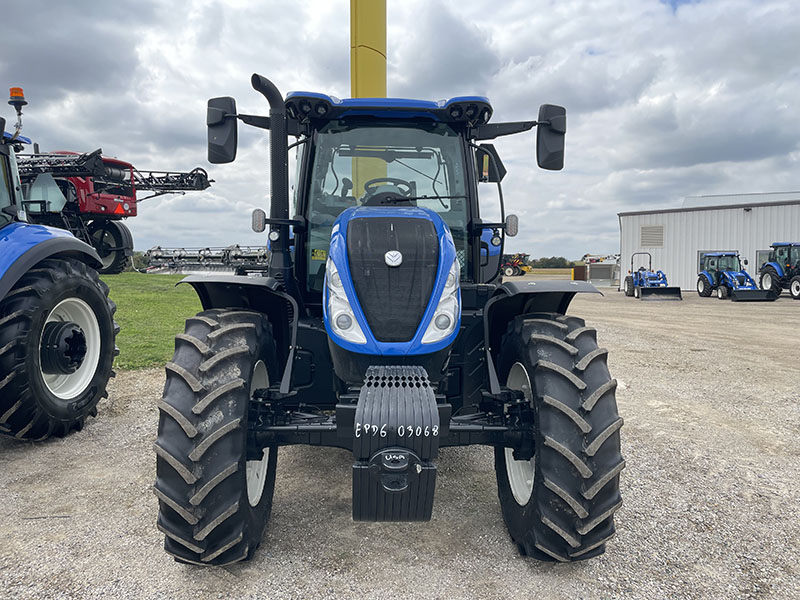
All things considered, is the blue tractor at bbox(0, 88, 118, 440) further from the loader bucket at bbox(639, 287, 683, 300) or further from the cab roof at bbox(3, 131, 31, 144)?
the loader bucket at bbox(639, 287, 683, 300)

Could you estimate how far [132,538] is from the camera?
281 cm

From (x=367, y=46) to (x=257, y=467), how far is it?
7.90m

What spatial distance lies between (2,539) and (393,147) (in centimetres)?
302

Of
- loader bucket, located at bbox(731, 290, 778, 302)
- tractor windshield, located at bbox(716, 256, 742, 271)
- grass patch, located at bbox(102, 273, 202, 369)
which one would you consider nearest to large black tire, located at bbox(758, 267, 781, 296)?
loader bucket, located at bbox(731, 290, 778, 302)

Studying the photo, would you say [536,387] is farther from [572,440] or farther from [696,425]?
[696,425]

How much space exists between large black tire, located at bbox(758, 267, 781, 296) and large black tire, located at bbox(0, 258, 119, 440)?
22.4 m

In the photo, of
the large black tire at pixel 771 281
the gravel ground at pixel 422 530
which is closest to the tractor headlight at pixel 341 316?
the gravel ground at pixel 422 530

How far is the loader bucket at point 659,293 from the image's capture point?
837 inches

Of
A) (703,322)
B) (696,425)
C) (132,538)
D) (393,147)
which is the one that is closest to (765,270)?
(703,322)

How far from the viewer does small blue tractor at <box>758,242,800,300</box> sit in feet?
69.2

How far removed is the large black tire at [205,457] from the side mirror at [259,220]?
109cm

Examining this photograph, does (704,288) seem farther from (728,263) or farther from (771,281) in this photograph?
(771,281)

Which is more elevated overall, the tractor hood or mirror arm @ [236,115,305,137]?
mirror arm @ [236,115,305,137]

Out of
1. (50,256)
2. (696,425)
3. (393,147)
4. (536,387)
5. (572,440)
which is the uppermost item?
(393,147)
